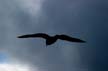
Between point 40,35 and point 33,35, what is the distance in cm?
107

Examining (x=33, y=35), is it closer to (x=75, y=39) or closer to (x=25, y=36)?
(x=25, y=36)

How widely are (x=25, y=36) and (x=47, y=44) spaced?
359cm

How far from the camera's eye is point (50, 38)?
131ft

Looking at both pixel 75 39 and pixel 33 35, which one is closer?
pixel 33 35

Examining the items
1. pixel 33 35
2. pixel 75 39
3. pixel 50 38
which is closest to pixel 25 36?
pixel 33 35

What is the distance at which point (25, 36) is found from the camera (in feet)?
133

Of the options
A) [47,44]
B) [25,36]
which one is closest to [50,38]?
[47,44]

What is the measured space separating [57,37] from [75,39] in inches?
205

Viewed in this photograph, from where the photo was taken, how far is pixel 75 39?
42781 mm

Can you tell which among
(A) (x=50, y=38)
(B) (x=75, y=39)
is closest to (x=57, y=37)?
(A) (x=50, y=38)

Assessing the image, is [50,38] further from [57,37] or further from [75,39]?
[75,39]

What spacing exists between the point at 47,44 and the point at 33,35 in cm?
255

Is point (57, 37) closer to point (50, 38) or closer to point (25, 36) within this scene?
point (50, 38)

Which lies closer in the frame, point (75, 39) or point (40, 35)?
point (40, 35)
